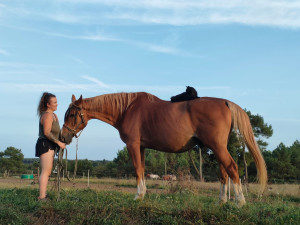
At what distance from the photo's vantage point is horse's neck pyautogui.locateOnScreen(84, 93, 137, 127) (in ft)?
24.9

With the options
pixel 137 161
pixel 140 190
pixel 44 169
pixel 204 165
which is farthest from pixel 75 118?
pixel 204 165

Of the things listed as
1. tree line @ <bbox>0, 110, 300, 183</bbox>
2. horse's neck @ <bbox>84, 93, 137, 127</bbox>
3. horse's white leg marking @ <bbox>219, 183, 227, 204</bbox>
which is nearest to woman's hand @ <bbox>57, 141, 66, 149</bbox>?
horse's neck @ <bbox>84, 93, 137, 127</bbox>

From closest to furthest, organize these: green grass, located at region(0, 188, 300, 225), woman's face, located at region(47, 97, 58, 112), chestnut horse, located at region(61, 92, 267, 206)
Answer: green grass, located at region(0, 188, 300, 225) → chestnut horse, located at region(61, 92, 267, 206) → woman's face, located at region(47, 97, 58, 112)

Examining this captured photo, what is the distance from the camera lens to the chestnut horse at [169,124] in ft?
21.2

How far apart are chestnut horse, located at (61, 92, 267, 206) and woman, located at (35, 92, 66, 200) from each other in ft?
1.31

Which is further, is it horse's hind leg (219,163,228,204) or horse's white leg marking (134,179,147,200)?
horse's white leg marking (134,179,147,200)

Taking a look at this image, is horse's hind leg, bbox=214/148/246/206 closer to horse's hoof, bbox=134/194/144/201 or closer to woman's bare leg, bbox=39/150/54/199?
horse's hoof, bbox=134/194/144/201

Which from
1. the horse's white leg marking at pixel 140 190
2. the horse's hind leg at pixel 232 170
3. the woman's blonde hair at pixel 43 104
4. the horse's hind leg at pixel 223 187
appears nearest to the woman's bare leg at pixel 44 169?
the woman's blonde hair at pixel 43 104

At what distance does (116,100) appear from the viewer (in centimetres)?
767

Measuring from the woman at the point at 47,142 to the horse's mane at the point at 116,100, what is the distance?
0.96 meters

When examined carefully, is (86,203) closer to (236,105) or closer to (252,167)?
(236,105)

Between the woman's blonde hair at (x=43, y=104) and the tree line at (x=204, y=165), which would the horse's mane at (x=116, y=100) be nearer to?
the woman's blonde hair at (x=43, y=104)

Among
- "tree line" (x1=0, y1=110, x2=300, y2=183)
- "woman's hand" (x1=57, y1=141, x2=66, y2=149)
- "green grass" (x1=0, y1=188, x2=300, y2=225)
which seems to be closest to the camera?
"green grass" (x1=0, y1=188, x2=300, y2=225)

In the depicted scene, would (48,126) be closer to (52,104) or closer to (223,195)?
(52,104)
